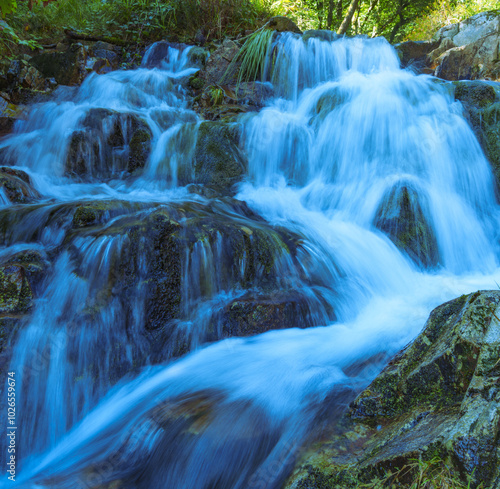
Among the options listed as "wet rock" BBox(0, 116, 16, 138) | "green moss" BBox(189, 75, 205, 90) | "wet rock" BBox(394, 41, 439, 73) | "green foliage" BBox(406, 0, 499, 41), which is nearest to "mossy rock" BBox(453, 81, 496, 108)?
"wet rock" BBox(394, 41, 439, 73)

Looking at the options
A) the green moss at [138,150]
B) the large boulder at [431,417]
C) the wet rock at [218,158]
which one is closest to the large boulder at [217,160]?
the wet rock at [218,158]

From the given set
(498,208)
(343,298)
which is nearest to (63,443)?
(343,298)

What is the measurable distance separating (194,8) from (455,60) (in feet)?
22.7

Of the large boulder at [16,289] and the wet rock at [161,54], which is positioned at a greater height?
the wet rock at [161,54]

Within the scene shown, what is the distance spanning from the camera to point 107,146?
609 cm

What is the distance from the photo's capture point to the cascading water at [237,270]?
2.18 meters

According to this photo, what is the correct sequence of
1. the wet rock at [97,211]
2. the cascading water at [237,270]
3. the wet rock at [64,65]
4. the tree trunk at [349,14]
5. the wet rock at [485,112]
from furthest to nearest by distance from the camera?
the tree trunk at [349,14] < the wet rock at [64,65] < the wet rock at [485,112] < the wet rock at [97,211] < the cascading water at [237,270]

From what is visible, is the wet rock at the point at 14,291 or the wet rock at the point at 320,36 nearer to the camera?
the wet rock at the point at 14,291

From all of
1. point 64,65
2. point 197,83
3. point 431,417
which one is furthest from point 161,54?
point 431,417

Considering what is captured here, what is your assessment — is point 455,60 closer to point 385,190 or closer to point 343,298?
point 385,190

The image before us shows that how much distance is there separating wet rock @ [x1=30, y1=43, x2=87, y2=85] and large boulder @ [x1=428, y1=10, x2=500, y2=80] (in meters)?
7.75

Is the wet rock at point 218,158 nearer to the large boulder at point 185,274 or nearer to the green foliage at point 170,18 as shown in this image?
the large boulder at point 185,274

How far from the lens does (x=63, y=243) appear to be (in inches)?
137

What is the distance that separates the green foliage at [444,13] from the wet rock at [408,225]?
8142 millimetres
